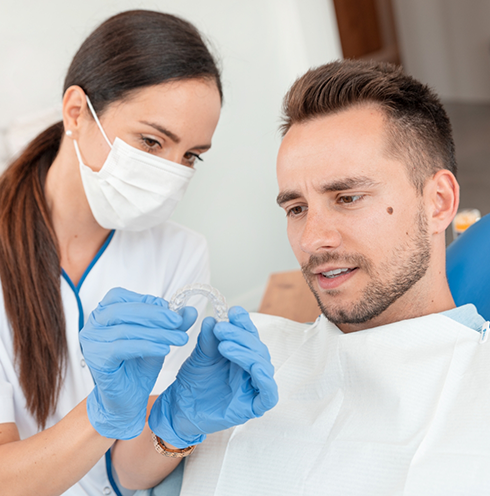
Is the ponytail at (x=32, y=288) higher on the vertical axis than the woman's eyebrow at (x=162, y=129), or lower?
lower

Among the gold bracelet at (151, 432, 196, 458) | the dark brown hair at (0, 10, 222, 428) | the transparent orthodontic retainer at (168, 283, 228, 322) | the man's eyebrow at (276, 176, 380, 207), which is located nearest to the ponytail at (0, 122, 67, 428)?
the dark brown hair at (0, 10, 222, 428)

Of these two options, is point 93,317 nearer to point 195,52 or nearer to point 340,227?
point 340,227

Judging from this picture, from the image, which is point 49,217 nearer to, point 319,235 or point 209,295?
point 209,295

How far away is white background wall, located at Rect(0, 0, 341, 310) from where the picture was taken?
7.14 ft

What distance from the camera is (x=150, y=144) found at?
133 cm

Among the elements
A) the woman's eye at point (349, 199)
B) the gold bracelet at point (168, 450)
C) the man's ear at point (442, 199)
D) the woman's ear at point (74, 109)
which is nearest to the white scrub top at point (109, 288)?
the gold bracelet at point (168, 450)

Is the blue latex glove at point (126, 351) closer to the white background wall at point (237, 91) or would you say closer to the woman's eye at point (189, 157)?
the woman's eye at point (189, 157)

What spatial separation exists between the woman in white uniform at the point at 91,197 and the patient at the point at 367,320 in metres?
0.27

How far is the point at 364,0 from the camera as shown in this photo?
252 inches

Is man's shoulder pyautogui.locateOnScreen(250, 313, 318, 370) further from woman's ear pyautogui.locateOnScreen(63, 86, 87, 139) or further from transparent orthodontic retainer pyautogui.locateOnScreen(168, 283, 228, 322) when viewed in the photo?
woman's ear pyautogui.locateOnScreen(63, 86, 87, 139)

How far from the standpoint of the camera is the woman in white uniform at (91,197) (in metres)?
1.28

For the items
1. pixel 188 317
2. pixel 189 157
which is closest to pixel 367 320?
pixel 188 317

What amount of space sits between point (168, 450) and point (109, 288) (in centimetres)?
49

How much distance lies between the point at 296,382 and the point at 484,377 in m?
0.40
